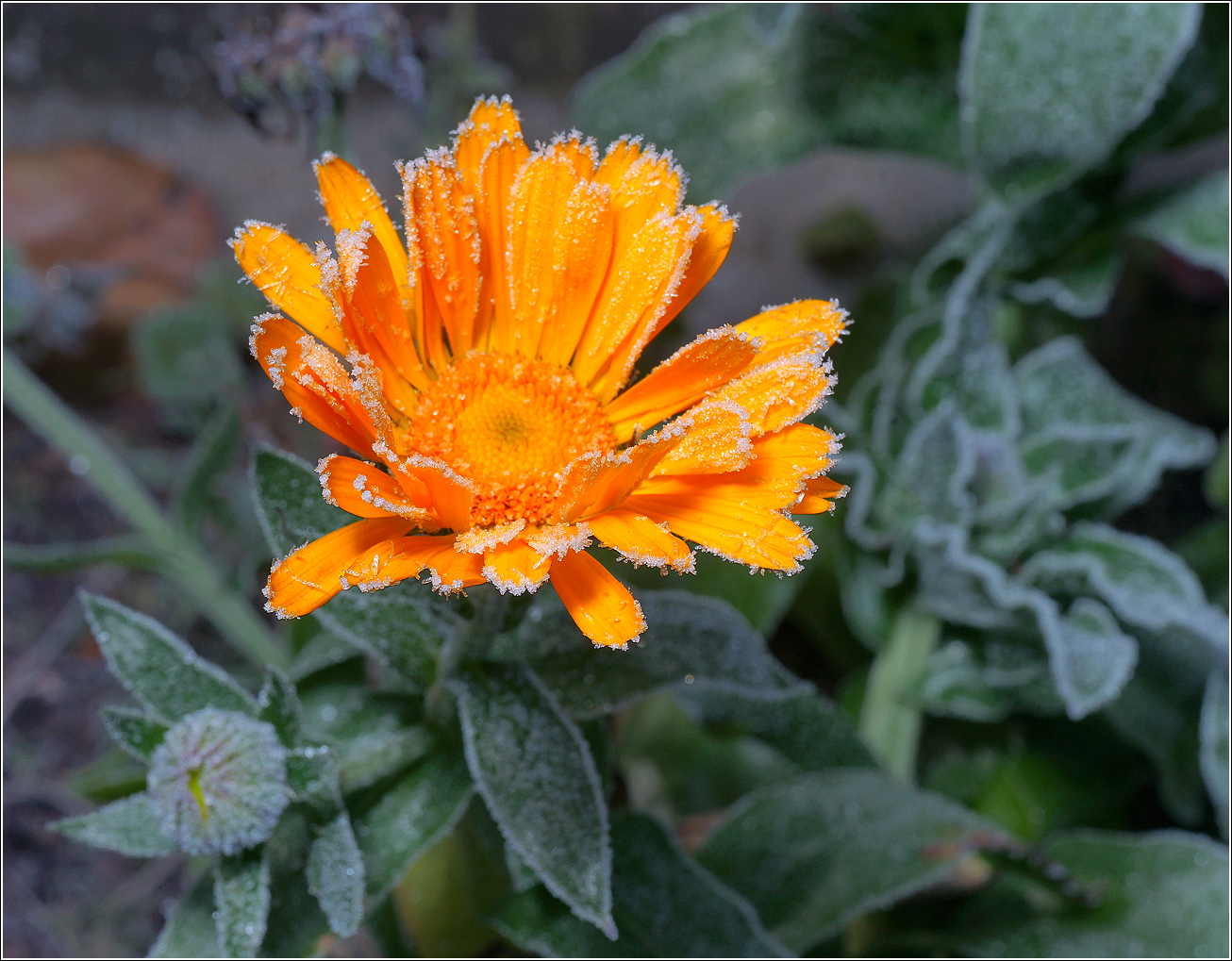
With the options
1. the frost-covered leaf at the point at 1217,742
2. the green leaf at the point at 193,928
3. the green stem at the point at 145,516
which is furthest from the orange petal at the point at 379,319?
the frost-covered leaf at the point at 1217,742

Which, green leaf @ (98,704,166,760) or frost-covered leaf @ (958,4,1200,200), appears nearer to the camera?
green leaf @ (98,704,166,760)

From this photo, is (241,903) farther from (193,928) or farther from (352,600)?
(352,600)

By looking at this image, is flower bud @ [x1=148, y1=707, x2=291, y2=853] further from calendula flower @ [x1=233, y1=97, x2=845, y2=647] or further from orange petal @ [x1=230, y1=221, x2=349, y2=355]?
orange petal @ [x1=230, y1=221, x2=349, y2=355]

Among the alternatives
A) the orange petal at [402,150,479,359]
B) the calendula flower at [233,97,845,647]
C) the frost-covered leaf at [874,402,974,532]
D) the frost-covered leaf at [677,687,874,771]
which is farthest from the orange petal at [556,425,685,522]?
the frost-covered leaf at [874,402,974,532]

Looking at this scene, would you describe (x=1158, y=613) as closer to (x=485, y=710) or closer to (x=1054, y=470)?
(x=1054, y=470)

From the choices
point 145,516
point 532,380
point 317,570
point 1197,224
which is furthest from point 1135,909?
point 145,516

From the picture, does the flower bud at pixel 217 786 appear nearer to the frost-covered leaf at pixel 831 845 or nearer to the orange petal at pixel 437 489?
the orange petal at pixel 437 489

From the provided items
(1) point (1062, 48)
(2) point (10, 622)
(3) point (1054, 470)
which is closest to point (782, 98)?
(1) point (1062, 48)
